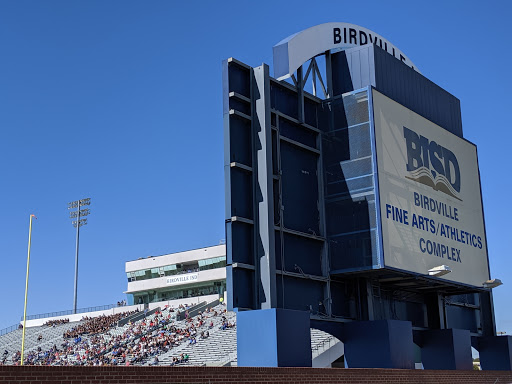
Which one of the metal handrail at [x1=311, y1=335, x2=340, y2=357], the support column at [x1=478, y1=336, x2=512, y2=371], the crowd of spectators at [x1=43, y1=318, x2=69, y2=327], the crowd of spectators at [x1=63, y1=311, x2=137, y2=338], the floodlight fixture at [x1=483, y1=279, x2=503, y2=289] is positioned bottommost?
the support column at [x1=478, y1=336, x2=512, y2=371]

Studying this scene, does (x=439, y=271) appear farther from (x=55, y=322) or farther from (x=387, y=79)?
(x=55, y=322)

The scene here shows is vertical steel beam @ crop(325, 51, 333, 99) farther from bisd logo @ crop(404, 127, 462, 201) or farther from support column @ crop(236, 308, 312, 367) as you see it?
support column @ crop(236, 308, 312, 367)

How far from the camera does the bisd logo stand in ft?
76.0

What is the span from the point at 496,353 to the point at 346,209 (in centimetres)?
1060

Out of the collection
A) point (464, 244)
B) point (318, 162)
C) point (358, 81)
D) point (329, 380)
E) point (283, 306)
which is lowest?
point (329, 380)

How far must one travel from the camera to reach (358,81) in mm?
23031

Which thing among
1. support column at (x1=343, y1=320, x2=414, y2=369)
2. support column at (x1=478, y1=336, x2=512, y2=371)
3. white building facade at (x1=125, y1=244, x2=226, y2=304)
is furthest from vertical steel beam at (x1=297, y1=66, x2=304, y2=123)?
white building facade at (x1=125, y1=244, x2=226, y2=304)

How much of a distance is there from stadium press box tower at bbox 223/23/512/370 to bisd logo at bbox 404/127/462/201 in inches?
2.6

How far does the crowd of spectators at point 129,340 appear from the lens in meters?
41.1

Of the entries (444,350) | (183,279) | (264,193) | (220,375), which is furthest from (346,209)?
(183,279)

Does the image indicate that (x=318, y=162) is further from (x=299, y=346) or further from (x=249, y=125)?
(x=299, y=346)

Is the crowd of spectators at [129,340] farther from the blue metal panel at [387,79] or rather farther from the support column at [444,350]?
the blue metal panel at [387,79]

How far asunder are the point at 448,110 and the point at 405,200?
6.32 m

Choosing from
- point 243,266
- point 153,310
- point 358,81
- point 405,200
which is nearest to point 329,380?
point 243,266
